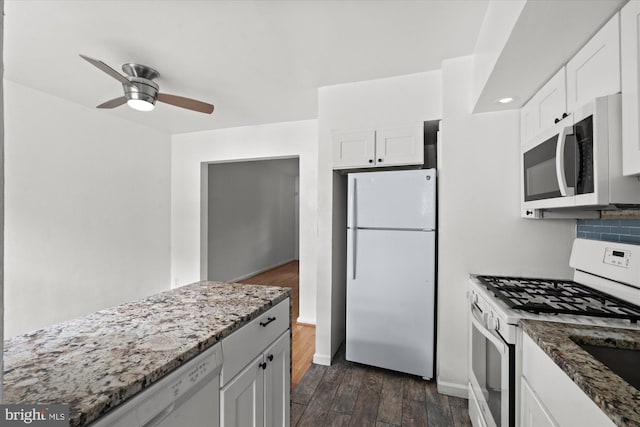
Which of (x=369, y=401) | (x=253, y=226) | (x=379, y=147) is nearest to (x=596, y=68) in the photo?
(x=379, y=147)

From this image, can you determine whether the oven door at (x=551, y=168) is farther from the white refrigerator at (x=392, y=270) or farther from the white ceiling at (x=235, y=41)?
the white ceiling at (x=235, y=41)

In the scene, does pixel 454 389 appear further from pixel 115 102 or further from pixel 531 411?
pixel 115 102

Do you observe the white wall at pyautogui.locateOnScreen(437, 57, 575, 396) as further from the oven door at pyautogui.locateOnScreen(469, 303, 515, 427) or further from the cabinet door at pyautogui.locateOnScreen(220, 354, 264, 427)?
the cabinet door at pyautogui.locateOnScreen(220, 354, 264, 427)

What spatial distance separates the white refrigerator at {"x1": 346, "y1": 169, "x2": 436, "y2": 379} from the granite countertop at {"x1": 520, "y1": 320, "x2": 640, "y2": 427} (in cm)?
101

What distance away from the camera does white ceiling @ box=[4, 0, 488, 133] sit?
163 centimetres

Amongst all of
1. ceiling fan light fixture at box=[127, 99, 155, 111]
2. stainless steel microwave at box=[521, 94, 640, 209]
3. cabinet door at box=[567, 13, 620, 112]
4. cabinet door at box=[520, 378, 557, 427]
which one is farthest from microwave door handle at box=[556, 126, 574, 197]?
ceiling fan light fixture at box=[127, 99, 155, 111]

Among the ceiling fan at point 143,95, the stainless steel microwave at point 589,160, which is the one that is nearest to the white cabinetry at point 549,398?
the stainless steel microwave at point 589,160

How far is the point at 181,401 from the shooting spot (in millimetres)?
833

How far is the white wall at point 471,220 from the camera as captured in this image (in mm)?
1917

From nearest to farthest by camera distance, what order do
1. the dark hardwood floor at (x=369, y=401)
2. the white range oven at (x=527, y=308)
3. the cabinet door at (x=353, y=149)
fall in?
1. the white range oven at (x=527, y=308)
2. the dark hardwood floor at (x=369, y=401)
3. the cabinet door at (x=353, y=149)

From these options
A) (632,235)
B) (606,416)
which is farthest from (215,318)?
(632,235)

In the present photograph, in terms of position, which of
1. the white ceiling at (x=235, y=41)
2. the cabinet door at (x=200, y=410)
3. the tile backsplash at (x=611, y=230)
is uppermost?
the white ceiling at (x=235, y=41)

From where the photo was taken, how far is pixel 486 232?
200cm

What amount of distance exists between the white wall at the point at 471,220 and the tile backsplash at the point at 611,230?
0.48 ft
